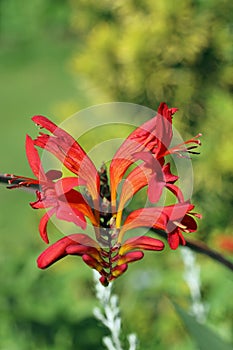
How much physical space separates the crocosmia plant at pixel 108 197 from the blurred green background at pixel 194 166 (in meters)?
0.69

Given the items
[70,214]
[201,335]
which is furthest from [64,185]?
[201,335]

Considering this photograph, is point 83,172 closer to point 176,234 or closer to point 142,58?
point 176,234

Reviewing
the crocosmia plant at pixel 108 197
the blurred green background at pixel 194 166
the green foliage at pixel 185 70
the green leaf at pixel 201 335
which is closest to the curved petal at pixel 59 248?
the crocosmia plant at pixel 108 197

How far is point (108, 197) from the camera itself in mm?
933

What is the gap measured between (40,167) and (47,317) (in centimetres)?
108

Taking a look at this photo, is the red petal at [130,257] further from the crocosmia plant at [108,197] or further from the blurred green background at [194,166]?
the blurred green background at [194,166]

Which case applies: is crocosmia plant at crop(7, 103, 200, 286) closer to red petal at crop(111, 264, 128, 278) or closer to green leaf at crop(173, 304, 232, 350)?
red petal at crop(111, 264, 128, 278)

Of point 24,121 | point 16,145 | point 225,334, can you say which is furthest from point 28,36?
point 225,334

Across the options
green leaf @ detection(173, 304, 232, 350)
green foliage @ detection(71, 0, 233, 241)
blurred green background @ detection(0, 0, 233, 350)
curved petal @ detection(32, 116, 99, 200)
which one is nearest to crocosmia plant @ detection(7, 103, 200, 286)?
curved petal @ detection(32, 116, 99, 200)

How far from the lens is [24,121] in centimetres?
Answer: 643

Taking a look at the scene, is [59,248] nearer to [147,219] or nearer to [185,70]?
[147,219]

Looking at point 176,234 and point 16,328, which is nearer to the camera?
point 176,234

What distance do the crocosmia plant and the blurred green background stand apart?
2.28 ft

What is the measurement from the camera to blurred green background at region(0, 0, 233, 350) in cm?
186
